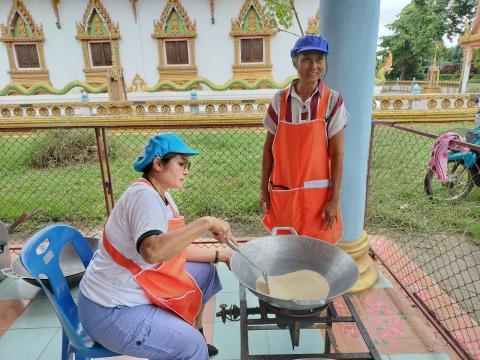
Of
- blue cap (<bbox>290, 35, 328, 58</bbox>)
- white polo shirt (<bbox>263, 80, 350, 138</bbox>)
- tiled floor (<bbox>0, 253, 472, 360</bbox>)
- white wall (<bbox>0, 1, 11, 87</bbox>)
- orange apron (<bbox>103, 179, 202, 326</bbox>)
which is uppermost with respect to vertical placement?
white wall (<bbox>0, 1, 11, 87</bbox>)

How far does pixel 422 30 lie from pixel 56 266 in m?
31.0

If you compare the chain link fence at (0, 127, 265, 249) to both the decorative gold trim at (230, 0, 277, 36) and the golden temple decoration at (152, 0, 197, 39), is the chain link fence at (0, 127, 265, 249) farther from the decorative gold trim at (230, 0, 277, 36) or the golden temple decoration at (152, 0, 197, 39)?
the decorative gold trim at (230, 0, 277, 36)

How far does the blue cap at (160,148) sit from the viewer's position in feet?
4.18

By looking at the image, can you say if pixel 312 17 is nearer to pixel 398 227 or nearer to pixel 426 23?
pixel 398 227

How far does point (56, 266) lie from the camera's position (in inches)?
56.3

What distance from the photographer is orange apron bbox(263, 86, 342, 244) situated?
5.74 feet

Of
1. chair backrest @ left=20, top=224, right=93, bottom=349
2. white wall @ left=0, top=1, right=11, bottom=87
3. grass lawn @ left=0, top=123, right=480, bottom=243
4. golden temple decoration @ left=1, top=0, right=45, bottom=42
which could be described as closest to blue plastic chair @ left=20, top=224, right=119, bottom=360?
chair backrest @ left=20, top=224, right=93, bottom=349

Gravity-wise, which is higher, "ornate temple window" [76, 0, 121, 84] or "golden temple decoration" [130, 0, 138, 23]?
"golden temple decoration" [130, 0, 138, 23]

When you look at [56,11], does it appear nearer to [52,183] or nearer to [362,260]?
[52,183]

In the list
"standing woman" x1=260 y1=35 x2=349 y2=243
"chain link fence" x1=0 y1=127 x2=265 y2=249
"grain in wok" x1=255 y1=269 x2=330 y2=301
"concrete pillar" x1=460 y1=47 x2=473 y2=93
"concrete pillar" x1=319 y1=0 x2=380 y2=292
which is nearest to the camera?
"grain in wok" x1=255 y1=269 x2=330 y2=301

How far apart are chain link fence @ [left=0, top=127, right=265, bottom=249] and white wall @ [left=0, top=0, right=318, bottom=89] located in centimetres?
521

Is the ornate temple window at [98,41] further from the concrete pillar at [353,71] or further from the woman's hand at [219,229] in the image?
the woman's hand at [219,229]

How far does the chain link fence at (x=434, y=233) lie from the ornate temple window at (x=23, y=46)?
11.8 m

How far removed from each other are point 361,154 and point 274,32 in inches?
409
